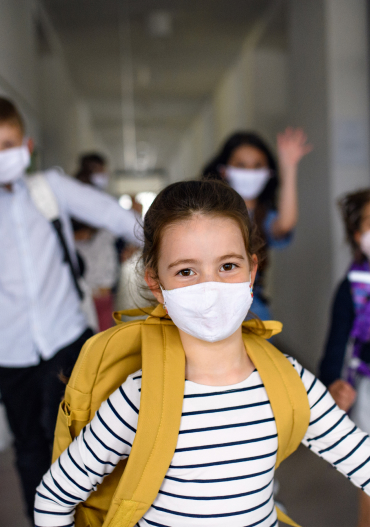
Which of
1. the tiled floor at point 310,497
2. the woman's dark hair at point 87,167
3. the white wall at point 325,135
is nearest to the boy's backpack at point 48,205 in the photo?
the tiled floor at point 310,497

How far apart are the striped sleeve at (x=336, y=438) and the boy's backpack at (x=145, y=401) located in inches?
1.4

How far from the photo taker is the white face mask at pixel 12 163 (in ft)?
4.74

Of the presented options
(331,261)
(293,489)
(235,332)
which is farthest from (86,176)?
(235,332)

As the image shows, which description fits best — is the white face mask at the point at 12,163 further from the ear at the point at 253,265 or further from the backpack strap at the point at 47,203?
the ear at the point at 253,265

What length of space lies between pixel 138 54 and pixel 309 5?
2988mm

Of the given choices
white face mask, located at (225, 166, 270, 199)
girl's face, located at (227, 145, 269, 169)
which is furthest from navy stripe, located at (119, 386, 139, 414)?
girl's face, located at (227, 145, 269, 169)

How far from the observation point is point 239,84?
21.1 ft

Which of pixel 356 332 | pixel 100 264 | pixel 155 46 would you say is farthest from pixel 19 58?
pixel 155 46

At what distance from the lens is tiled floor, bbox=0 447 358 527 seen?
6.07 ft

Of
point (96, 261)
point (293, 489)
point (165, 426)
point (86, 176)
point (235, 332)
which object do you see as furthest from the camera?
point (86, 176)

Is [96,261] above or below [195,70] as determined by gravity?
below

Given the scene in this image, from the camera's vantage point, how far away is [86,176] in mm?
3643

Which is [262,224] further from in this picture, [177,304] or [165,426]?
[165,426]

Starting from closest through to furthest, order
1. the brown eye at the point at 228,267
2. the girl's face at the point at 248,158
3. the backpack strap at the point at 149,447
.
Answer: the backpack strap at the point at 149,447 < the brown eye at the point at 228,267 < the girl's face at the point at 248,158
